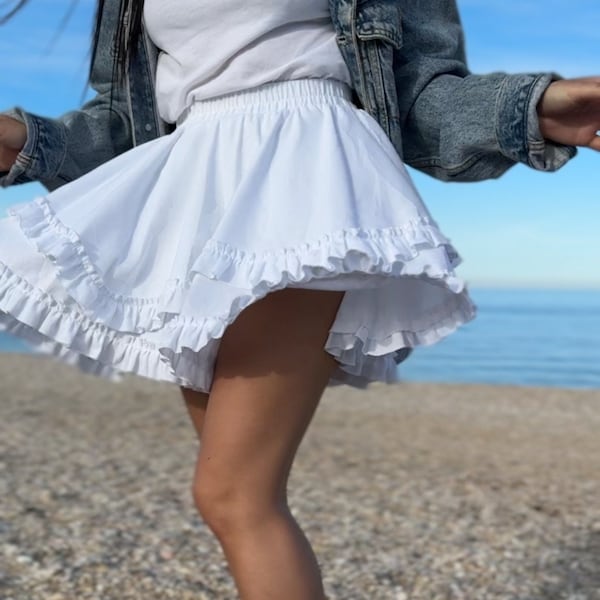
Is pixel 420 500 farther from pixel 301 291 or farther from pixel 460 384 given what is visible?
pixel 460 384

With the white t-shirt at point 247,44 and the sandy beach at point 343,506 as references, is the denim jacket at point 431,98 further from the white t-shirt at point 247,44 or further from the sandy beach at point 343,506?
A: the sandy beach at point 343,506

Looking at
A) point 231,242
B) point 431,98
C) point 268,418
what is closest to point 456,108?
point 431,98

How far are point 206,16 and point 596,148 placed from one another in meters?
0.68

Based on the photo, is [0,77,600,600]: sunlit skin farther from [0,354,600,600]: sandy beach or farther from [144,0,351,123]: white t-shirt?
[0,354,600,600]: sandy beach

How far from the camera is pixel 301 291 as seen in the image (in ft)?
4.98

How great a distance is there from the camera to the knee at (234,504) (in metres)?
1.53

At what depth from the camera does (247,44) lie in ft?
5.52

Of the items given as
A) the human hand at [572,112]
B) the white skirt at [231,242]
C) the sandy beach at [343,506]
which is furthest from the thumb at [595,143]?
the sandy beach at [343,506]

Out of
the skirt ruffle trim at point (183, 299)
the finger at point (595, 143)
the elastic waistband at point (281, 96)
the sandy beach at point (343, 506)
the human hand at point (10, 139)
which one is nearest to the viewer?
the skirt ruffle trim at point (183, 299)

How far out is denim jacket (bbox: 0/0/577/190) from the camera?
1598mm

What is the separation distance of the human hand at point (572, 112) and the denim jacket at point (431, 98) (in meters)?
0.02

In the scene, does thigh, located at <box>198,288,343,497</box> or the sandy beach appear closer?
thigh, located at <box>198,288,343,497</box>

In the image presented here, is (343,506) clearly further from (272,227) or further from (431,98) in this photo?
(272,227)

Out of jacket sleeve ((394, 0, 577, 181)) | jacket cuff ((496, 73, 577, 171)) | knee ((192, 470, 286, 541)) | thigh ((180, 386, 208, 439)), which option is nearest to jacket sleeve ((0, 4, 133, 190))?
thigh ((180, 386, 208, 439))
